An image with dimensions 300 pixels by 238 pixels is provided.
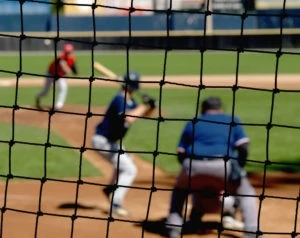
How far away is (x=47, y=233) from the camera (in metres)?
7.23

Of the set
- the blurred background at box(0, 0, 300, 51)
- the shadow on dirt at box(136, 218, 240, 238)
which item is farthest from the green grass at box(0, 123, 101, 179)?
the blurred background at box(0, 0, 300, 51)

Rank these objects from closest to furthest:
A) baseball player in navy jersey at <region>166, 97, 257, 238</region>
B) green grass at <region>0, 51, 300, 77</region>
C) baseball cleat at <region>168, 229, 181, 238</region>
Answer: baseball player in navy jersey at <region>166, 97, 257, 238</region>, baseball cleat at <region>168, 229, 181, 238</region>, green grass at <region>0, 51, 300, 77</region>

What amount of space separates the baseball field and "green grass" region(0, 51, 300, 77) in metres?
2.59

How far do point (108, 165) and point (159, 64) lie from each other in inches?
781

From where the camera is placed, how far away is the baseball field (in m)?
5.65

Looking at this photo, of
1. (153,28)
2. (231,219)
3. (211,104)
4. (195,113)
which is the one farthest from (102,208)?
(153,28)

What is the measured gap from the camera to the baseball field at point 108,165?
222 inches

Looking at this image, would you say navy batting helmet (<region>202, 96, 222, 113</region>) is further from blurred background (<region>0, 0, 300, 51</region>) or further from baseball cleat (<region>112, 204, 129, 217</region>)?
blurred background (<region>0, 0, 300, 51</region>)

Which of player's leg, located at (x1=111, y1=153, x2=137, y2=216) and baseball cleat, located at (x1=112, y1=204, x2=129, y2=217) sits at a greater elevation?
player's leg, located at (x1=111, y1=153, x2=137, y2=216)

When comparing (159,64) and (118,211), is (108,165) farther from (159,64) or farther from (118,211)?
(159,64)

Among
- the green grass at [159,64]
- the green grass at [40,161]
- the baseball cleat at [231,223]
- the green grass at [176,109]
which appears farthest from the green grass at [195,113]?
the green grass at [159,64]

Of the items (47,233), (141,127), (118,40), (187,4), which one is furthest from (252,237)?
(187,4)

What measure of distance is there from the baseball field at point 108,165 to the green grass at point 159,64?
259 centimetres

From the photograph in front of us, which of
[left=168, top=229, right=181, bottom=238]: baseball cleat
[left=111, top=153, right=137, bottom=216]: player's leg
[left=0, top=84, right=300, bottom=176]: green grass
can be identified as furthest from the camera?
[left=0, top=84, right=300, bottom=176]: green grass
